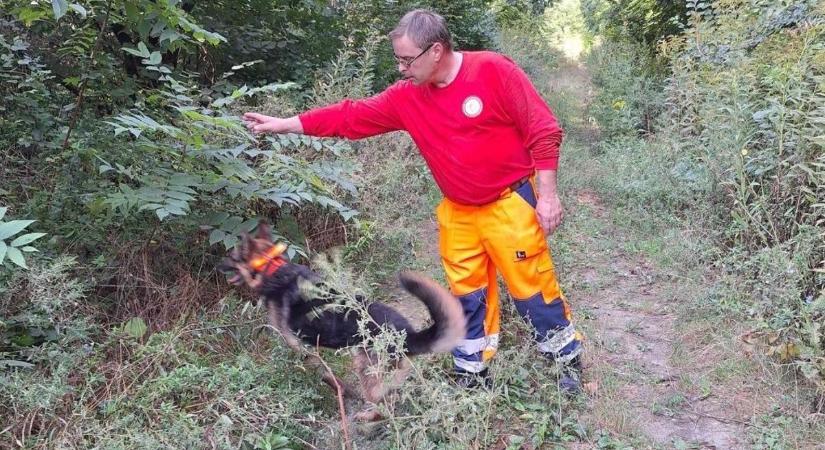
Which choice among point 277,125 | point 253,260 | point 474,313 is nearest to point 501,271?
point 474,313

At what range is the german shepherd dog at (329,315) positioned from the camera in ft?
8.96

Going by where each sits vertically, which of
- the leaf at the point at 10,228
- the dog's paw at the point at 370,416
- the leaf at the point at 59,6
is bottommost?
the dog's paw at the point at 370,416

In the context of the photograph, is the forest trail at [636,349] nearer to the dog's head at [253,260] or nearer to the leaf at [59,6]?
the dog's head at [253,260]

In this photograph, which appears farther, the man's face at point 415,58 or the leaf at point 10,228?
the man's face at point 415,58

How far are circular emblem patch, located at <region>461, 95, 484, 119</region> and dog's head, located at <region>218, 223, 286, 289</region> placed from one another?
1.15 m

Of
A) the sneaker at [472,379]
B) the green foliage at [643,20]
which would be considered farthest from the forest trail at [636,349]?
the green foliage at [643,20]

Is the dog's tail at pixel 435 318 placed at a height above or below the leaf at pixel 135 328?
above

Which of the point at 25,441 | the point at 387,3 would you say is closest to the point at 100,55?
the point at 25,441

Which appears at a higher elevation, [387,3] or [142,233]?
[387,3]

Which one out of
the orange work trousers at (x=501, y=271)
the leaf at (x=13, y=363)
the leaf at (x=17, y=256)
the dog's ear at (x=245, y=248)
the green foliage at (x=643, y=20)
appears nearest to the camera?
the leaf at (x=17, y=256)

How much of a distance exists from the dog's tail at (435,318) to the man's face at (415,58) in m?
0.93

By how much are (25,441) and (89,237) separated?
1.35 meters

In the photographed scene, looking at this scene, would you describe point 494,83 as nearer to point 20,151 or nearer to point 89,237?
point 89,237

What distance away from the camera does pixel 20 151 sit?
161 inches
